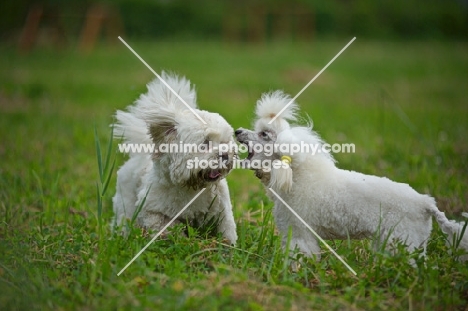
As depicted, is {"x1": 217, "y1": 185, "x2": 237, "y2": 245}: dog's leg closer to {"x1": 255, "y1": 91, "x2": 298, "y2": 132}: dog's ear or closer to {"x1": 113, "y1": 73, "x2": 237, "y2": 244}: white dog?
{"x1": 113, "y1": 73, "x2": 237, "y2": 244}: white dog

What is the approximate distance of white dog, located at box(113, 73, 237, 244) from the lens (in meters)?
4.59

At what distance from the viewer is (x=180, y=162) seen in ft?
15.3

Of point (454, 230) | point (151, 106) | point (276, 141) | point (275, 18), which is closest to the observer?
point (454, 230)

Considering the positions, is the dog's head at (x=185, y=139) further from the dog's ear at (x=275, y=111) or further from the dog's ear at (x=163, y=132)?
the dog's ear at (x=275, y=111)

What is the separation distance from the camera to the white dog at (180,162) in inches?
181

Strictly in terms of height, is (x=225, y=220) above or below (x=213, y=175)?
below

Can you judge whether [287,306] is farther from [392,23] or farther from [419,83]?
[392,23]

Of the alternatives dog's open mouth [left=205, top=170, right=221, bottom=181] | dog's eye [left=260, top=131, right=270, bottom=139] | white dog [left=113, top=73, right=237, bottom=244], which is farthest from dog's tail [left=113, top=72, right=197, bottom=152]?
dog's eye [left=260, top=131, right=270, bottom=139]

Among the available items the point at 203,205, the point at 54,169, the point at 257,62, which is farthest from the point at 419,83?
the point at 203,205

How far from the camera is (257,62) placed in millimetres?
21000

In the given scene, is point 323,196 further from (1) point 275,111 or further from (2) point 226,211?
(2) point 226,211

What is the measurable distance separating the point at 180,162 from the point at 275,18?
27.6 m

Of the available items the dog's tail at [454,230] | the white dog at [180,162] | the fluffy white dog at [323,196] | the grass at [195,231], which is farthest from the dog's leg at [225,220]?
the dog's tail at [454,230]

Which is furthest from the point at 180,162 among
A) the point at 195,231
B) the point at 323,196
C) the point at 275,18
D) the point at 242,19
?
the point at 275,18
